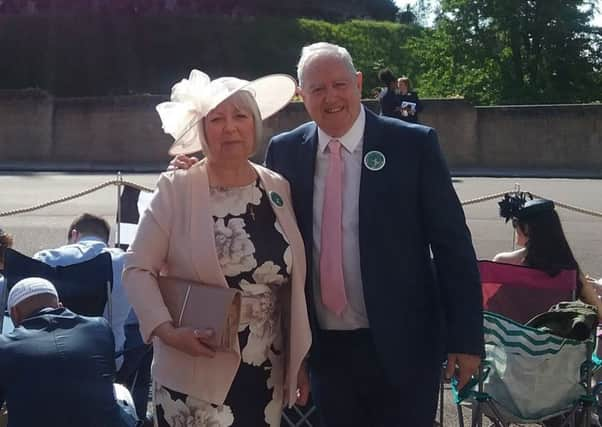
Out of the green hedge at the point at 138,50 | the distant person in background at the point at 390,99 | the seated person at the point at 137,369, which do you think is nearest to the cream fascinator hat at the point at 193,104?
the seated person at the point at 137,369

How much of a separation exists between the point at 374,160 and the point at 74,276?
205 centimetres

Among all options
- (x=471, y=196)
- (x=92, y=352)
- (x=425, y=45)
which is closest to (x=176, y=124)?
(x=92, y=352)

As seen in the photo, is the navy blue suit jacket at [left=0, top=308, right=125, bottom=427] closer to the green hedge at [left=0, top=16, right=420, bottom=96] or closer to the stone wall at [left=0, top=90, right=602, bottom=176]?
the stone wall at [left=0, top=90, right=602, bottom=176]

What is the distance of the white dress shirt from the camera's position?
9.99 feet

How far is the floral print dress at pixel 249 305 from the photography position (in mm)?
2902

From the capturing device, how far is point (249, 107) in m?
3.01

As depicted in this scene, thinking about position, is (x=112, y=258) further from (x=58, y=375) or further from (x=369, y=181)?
(x=369, y=181)

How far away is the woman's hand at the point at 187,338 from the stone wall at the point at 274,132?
19219 mm

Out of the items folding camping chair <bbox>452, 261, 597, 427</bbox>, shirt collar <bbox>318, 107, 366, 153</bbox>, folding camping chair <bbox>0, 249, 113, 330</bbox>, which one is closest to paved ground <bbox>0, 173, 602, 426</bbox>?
folding camping chair <bbox>452, 261, 597, 427</bbox>

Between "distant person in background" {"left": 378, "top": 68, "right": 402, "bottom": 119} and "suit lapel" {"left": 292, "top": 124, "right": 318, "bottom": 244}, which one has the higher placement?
"distant person in background" {"left": 378, "top": 68, "right": 402, "bottom": 119}

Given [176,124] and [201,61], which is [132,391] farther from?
[201,61]

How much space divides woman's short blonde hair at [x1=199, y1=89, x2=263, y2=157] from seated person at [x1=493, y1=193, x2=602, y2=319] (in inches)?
87.3

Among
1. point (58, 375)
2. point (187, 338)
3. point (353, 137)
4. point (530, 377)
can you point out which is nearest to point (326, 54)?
point (353, 137)

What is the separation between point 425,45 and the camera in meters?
34.6
